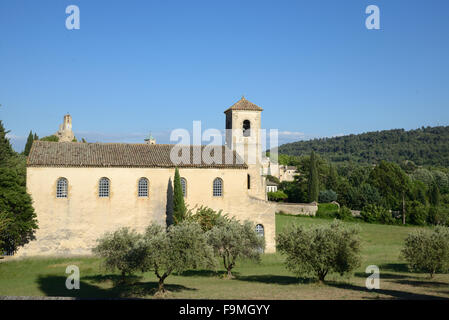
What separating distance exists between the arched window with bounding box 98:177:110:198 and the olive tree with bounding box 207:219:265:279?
11.6 meters

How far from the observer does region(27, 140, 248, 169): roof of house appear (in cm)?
3419

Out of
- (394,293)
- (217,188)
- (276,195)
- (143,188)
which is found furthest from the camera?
(276,195)

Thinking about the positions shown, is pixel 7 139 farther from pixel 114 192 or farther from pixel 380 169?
pixel 380 169

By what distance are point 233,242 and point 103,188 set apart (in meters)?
13.5

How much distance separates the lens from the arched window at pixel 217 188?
3718cm

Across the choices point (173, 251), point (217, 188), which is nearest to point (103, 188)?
point (217, 188)

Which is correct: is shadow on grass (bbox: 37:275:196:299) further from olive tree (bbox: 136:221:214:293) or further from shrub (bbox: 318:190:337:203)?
shrub (bbox: 318:190:337:203)

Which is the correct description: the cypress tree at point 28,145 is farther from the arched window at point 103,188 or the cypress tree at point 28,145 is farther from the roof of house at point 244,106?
the roof of house at point 244,106

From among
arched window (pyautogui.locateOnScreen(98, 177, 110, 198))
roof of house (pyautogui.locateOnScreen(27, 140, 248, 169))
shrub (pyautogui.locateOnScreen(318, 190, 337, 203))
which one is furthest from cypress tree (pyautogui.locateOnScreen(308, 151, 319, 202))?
arched window (pyautogui.locateOnScreen(98, 177, 110, 198))

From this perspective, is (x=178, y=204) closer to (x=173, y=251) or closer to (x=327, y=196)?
(x=173, y=251)

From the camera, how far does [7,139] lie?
5447 cm

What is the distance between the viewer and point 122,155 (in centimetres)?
3612

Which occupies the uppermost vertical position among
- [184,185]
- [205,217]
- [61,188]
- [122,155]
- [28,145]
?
[28,145]

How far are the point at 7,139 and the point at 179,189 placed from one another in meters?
32.2
